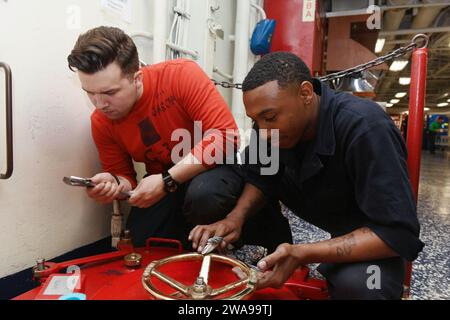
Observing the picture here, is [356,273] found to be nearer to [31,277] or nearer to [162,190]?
[162,190]

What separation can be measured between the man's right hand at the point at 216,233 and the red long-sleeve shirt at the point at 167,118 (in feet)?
0.86

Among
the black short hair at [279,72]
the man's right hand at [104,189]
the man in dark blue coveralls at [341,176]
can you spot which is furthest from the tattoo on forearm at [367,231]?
the man's right hand at [104,189]

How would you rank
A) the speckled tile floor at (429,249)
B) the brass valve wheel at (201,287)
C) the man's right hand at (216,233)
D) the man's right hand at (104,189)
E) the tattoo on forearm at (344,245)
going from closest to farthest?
the brass valve wheel at (201,287)
the tattoo on forearm at (344,245)
the man's right hand at (216,233)
the man's right hand at (104,189)
the speckled tile floor at (429,249)

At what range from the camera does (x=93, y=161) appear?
4.60 feet

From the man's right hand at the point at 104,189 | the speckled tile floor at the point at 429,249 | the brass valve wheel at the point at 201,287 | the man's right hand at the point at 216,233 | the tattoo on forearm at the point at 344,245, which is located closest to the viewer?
the brass valve wheel at the point at 201,287

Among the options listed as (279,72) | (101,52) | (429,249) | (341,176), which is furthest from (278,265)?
(429,249)

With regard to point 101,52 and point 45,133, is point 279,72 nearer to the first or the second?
point 101,52

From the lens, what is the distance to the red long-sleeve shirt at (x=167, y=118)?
1187mm

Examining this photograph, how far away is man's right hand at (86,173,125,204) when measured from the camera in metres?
1.10

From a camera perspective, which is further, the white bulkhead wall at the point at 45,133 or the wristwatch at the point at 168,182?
the wristwatch at the point at 168,182

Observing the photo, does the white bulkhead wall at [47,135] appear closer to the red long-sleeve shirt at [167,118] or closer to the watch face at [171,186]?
the red long-sleeve shirt at [167,118]

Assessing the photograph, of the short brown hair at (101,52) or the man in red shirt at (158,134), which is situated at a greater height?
the short brown hair at (101,52)

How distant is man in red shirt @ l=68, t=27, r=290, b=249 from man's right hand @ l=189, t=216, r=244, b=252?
0.44 feet
